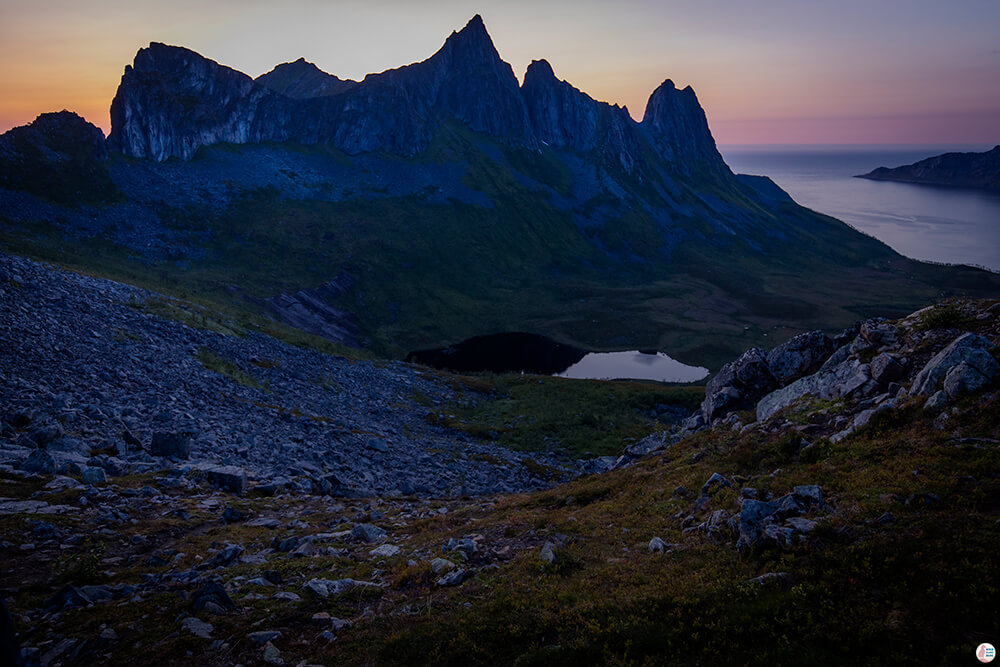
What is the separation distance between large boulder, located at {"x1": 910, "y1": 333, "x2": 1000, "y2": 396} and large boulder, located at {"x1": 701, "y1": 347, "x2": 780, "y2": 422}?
13.9 m

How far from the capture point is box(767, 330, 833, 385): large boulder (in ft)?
102

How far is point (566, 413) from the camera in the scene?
64.8 metres

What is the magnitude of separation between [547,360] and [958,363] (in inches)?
4010

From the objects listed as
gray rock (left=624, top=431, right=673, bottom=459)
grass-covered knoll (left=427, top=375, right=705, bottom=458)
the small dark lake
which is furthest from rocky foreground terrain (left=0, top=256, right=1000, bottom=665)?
the small dark lake

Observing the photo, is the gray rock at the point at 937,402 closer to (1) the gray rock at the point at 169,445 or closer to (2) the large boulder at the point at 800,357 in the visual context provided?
(2) the large boulder at the point at 800,357

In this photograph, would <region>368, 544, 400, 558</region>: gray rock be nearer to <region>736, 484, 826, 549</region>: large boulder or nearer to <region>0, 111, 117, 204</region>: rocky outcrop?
<region>736, 484, 826, 549</region>: large boulder

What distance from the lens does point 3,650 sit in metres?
6.63

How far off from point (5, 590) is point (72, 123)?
16822 centimetres

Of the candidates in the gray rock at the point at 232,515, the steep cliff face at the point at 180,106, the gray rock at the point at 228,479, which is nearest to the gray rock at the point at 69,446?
the gray rock at the point at 228,479

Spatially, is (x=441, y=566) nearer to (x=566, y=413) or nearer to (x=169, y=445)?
(x=169, y=445)

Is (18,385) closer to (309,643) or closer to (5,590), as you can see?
(5,590)

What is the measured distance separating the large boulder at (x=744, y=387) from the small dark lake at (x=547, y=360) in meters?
69.9

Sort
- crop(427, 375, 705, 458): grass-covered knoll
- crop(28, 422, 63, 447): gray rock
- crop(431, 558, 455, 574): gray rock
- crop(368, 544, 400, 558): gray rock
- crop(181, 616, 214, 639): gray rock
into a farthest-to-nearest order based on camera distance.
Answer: crop(427, 375, 705, 458): grass-covered knoll < crop(28, 422, 63, 447): gray rock < crop(368, 544, 400, 558): gray rock < crop(431, 558, 455, 574): gray rock < crop(181, 616, 214, 639): gray rock

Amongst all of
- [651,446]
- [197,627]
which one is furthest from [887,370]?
[197,627]
